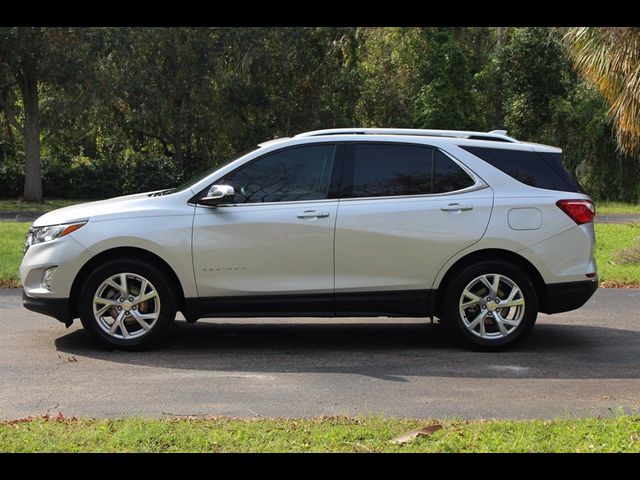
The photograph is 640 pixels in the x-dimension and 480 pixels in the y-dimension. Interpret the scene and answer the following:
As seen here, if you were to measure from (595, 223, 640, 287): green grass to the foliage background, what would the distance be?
43.8 feet

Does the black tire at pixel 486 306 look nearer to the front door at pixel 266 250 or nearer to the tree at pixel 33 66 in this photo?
the front door at pixel 266 250

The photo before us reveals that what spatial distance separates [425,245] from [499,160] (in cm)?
105

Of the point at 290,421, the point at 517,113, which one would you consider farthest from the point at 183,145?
the point at 290,421

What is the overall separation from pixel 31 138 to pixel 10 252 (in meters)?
17.7

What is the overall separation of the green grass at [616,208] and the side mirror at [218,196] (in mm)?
22215

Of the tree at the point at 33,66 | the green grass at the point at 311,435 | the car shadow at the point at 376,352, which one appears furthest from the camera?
the tree at the point at 33,66

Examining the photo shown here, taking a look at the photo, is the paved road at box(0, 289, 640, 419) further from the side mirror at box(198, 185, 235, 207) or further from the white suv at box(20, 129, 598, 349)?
the side mirror at box(198, 185, 235, 207)

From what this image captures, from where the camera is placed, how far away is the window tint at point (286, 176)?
807cm

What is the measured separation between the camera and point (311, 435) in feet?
17.6

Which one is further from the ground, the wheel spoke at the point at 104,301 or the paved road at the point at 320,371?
the wheel spoke at the point at 104,301

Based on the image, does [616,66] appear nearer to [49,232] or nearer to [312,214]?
[312,214]

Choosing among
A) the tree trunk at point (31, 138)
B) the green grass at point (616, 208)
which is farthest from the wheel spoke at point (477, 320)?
the tree trunk at point (31, 138)

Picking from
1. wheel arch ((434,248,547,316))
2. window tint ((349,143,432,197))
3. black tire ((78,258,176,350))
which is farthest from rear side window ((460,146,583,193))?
black tire ((78,258,176,350))
